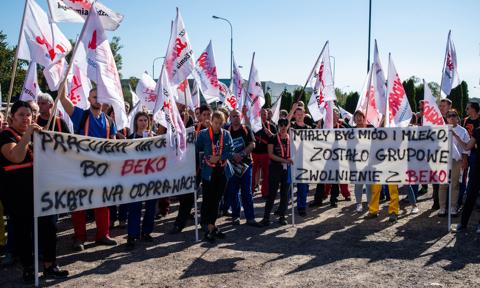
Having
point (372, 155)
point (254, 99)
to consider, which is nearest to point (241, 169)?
point (372, 155)

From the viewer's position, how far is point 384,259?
20.4 ft

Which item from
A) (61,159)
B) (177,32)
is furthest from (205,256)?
(177,32)

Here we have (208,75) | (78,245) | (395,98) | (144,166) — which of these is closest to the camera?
(144,166)

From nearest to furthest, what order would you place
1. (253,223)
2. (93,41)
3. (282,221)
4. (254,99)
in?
(93,41), (253,223), (282,221), (254,99)

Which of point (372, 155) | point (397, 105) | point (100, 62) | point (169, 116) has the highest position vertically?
point (100, 62)

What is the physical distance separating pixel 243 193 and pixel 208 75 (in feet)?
12.2

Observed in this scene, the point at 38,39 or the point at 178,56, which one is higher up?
the point at 38,39

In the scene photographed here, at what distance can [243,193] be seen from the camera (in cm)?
827

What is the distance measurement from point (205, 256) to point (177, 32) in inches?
154

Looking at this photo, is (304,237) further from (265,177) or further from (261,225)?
(265,177)

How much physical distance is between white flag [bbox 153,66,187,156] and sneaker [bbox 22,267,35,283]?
2.54 m

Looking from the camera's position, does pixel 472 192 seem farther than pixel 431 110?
No

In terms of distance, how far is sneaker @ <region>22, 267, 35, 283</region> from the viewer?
5371mm

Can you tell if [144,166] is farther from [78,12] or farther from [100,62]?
→ [78,12]
